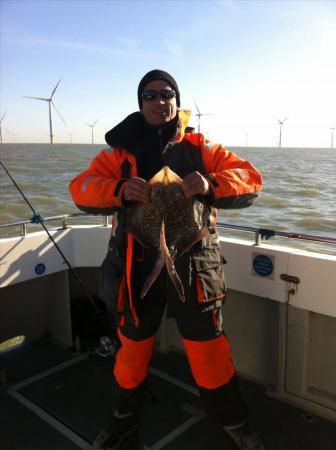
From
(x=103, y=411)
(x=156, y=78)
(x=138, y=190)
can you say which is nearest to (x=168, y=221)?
(x=138, y=190)

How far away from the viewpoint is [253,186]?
7.63 ft

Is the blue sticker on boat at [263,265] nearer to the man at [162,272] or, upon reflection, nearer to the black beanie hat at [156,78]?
the man at [162,272]

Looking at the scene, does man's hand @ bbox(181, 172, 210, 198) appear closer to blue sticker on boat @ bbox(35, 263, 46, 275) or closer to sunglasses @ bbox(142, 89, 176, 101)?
sunglasses @ bbox(142, 89, 176, 101)

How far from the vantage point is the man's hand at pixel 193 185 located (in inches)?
79.6

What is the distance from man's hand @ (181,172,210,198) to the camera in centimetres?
202

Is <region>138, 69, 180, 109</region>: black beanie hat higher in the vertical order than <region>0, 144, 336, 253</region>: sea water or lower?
higher

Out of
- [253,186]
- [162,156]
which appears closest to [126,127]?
[162,156]

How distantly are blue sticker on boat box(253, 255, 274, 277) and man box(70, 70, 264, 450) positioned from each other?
2.35 ft

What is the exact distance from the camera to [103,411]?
122 inches

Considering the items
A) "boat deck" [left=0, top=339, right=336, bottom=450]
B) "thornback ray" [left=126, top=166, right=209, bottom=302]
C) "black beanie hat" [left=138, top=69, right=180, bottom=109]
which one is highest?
"black beanie hat" [left=138, top=69, right=180, bottom=109]

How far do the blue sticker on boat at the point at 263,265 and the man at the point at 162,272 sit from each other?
716mm

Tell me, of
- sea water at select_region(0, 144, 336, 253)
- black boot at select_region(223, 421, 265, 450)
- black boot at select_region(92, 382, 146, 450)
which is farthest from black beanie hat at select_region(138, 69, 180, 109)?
sea water at select_region(0, 144, 336, 253)

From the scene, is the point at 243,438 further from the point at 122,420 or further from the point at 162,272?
the point at 162,272

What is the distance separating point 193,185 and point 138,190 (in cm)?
26
